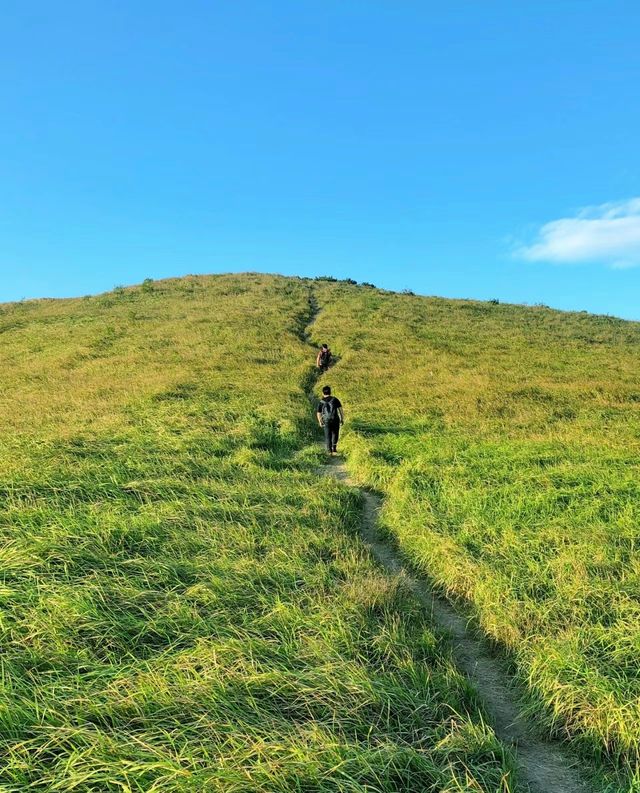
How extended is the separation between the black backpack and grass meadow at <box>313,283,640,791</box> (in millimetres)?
971

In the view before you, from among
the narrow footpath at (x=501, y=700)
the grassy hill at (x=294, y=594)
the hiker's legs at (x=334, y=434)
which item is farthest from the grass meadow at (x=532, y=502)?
the hiker's legs at (x=334, y=434)

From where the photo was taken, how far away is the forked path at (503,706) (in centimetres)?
396

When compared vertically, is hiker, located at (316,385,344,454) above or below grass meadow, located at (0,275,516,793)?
above

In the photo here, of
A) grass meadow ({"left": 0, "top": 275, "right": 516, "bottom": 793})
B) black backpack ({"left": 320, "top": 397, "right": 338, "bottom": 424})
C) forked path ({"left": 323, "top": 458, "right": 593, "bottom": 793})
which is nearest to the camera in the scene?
grass meadow ({"left": 0, "top": 275, "right": 516, "bottom": 793})

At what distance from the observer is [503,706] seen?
15.6 feet

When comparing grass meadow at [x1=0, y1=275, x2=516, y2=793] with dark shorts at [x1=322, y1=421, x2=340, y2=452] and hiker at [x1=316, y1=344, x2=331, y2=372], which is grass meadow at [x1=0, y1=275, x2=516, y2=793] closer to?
dark shorts at [x1=322, y1=421, x2=340, y2=452]

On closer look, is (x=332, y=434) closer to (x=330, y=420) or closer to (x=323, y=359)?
(x=330, y=420)

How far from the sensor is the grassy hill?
3.71 metres

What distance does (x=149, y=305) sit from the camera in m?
45.8

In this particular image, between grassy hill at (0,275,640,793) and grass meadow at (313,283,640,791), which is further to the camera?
grass meadow at (313,283,640,791)

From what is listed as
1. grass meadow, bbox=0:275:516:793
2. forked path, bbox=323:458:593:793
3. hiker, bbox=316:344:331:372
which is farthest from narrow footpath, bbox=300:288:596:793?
hiker, bbox=316:344:331:372

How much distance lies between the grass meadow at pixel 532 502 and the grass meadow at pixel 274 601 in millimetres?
43

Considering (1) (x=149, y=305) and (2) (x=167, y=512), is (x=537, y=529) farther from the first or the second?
(1) (x=149, y=305)

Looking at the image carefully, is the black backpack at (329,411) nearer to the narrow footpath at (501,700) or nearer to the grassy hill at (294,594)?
the grassy hill at (294,594)
